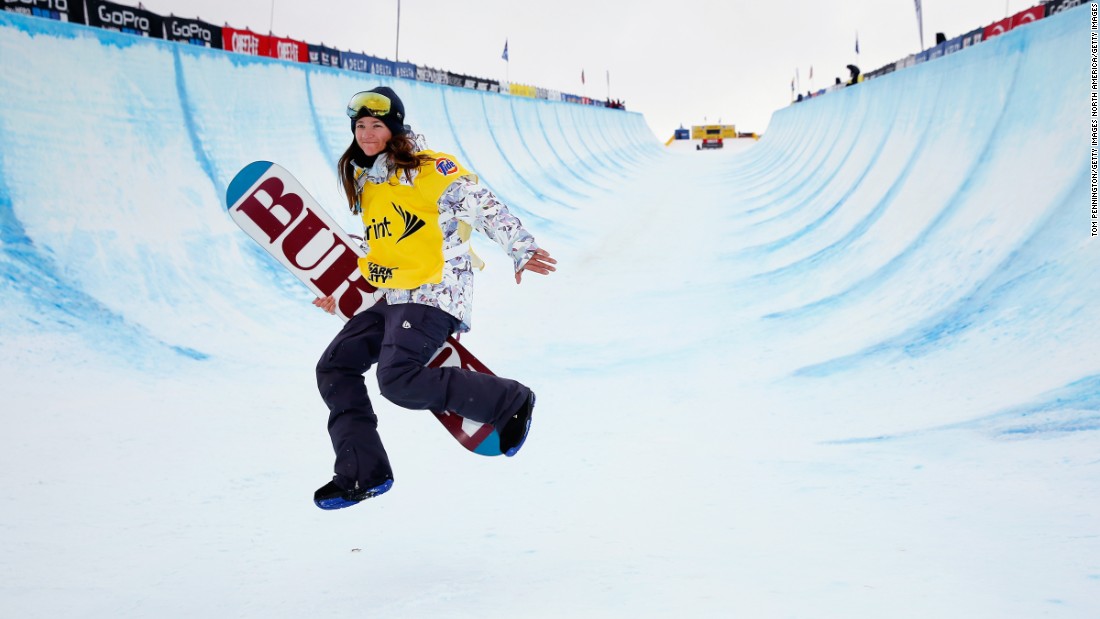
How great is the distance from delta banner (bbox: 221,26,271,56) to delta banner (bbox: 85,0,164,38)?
666mm

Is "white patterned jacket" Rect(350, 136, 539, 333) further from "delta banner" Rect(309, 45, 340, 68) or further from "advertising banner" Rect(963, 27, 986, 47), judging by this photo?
"advertising banner" Rect(963, 27, 986, 47)

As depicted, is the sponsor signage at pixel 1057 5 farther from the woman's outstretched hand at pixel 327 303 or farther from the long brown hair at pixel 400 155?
the woman's outstretched hand at pixel 327 303

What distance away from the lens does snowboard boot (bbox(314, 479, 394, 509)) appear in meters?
2.55

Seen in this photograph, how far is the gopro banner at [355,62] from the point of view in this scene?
34.7ft

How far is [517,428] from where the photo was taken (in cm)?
290

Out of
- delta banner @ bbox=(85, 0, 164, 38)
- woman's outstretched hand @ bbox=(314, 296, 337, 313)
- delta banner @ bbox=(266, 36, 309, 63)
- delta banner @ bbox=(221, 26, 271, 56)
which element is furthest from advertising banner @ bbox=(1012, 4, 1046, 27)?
woman's outstretched hand @ bbox=(314, 296, 337, 313)

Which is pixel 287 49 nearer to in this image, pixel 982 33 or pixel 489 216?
pixel 489 216

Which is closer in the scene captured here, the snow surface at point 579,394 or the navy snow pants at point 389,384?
the snow surface at point 579,394

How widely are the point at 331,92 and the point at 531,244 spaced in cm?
642

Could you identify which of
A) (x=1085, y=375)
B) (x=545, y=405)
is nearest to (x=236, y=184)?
(x=545, y=405)

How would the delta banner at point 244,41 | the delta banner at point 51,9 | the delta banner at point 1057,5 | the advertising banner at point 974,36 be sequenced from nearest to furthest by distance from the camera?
the delta banner at point 51,9
the delta banner at point 244,41
the delta banner at point 1057,5
the advertising banner at point 974,36

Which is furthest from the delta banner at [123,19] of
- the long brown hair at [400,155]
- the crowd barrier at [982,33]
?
the crowd barrier at [982,33]

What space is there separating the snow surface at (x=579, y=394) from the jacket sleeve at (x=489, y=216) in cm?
83

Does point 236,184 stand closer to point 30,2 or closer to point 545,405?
point 545,405
